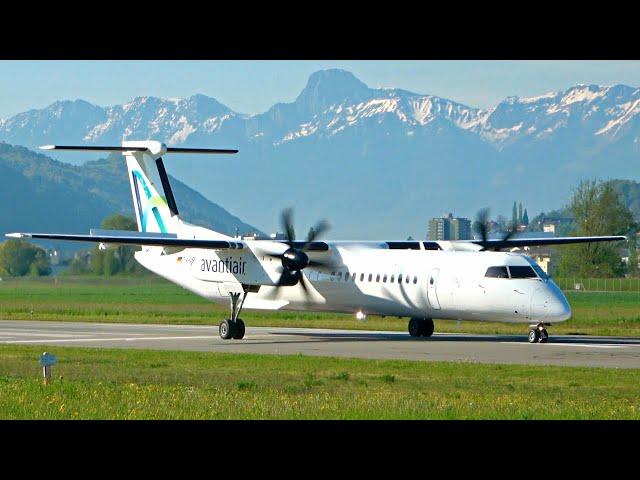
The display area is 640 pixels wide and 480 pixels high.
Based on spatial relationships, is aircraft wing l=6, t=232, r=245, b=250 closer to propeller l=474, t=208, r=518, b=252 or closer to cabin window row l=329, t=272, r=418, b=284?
cabin window row l=329, t=272, r=418, b=284

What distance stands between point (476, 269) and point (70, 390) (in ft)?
50.0

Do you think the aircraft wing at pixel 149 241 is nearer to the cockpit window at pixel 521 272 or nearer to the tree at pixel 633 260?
the cockpit window at pixel 521 272

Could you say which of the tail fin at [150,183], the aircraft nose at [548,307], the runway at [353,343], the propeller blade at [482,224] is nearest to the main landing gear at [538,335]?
the runway at [353,343]

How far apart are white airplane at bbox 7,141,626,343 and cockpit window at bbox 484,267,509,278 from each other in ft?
0.09

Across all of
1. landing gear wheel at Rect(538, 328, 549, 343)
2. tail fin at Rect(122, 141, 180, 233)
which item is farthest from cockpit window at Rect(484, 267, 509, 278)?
tail fin at Rect(122, 141, 180, 233)

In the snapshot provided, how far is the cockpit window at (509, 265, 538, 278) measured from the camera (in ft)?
99.6

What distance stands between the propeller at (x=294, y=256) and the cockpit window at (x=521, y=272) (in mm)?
6503

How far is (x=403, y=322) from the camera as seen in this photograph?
46.8 meters
